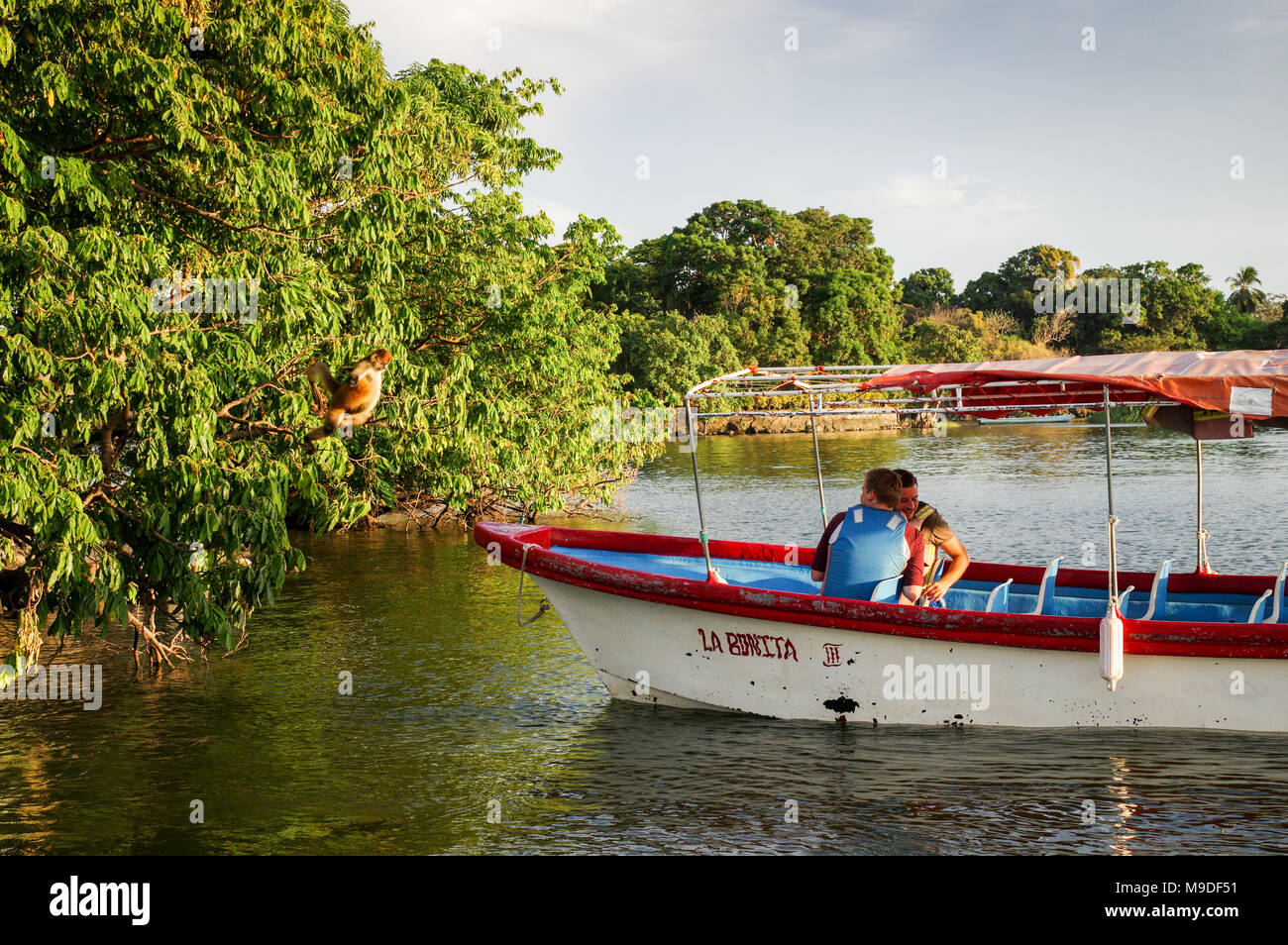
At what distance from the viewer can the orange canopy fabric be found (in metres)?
8.28

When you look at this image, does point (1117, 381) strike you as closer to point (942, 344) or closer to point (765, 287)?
point (765, 287)

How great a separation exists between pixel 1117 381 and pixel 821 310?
191 feet

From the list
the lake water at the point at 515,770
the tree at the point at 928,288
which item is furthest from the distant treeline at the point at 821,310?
the lake water at the point at 515,770

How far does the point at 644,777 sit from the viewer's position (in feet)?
27.9

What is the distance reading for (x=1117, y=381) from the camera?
8.36 meters

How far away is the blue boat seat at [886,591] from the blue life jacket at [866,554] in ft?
0.08

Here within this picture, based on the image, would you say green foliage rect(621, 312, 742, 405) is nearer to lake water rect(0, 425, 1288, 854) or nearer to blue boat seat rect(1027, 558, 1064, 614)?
lake water rect(0, 425, 1288, 854)

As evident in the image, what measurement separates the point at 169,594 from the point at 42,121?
403cm

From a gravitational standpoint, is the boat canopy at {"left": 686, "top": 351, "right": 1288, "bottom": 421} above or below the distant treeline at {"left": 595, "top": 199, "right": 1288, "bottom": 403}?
below

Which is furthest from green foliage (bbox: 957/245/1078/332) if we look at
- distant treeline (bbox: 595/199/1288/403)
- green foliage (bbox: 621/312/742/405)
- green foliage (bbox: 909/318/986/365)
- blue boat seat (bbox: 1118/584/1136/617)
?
blue boat seat (bbox: 1118/584/1136/617)

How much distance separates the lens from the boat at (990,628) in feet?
27.8

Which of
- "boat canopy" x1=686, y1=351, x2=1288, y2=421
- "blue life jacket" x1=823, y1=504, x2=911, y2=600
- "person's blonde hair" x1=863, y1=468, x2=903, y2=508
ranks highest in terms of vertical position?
"boat canopy" x1=686, y1=351, x2=1288, y2=421

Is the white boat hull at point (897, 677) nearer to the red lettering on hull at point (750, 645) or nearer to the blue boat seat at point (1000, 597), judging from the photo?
the red lettering on hull at point (750, 645)
